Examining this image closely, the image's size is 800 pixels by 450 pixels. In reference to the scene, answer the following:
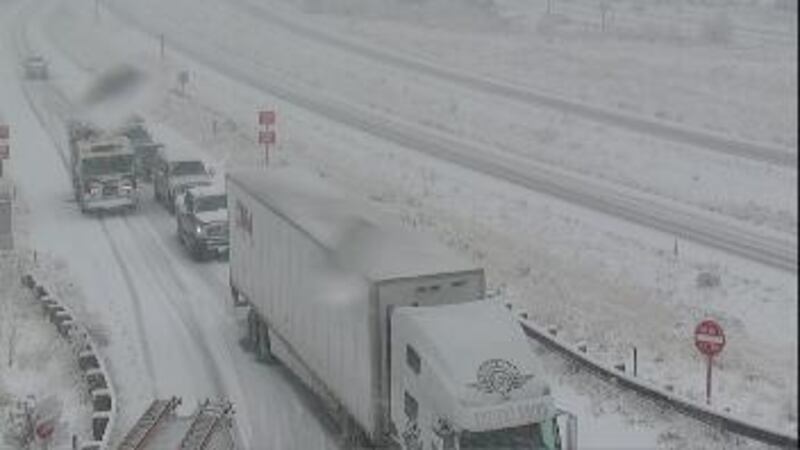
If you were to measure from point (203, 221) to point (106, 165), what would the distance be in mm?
8527

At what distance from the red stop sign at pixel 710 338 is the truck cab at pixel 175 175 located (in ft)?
74.9

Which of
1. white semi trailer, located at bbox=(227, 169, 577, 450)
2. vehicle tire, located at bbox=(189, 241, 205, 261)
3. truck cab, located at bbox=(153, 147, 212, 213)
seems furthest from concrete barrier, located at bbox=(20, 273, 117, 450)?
truck cab, located at bbox=(153, 147, 212, 213)

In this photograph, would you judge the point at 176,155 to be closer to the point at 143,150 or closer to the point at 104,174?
the point at 104,174

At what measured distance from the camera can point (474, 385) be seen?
1711 cm

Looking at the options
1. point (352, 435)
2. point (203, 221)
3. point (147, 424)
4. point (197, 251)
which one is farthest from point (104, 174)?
point (352, 435)

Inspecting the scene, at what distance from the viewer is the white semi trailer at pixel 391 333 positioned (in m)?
17.3

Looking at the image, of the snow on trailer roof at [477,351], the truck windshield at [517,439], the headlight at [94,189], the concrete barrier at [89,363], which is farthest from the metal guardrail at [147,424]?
the headlight at [94,189]

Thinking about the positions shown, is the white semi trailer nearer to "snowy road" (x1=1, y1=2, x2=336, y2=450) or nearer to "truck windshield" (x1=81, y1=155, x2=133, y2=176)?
"snowy road" (x1=1, y1=2, x2=336, y2=450)

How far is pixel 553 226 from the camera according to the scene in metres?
39.4

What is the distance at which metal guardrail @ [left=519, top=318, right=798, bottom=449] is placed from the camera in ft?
67.7

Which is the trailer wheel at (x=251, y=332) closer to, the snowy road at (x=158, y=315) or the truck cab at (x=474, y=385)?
the snowy road at (x=158, y=315)

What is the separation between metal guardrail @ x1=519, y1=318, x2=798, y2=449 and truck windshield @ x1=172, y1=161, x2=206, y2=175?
18.6 meters

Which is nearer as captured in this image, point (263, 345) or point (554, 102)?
point (263, 345)

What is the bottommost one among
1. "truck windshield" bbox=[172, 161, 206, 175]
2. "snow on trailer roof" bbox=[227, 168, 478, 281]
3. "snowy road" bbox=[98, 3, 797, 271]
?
"snowy road" bbox=[98, 3, 797, 271]
